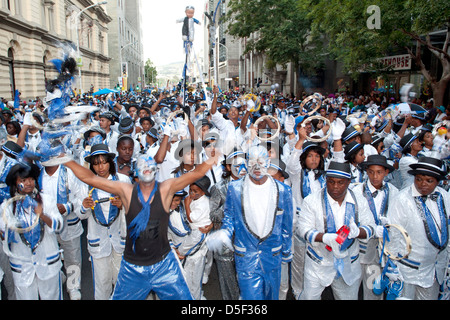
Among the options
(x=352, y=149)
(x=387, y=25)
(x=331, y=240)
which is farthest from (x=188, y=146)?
(x=387, y=25)

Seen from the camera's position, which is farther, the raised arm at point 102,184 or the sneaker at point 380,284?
the sneaker at point 380,284

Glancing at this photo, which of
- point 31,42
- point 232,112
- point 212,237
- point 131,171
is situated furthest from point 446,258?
point 31,42

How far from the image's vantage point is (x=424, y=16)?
8.84 m

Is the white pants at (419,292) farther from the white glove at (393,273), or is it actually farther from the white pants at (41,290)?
the white pants at (41,290)

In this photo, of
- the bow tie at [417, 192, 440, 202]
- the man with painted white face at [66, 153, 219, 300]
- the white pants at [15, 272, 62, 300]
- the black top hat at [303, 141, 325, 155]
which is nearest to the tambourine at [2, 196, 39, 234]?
the white pants at [15, 272, 62, 300]

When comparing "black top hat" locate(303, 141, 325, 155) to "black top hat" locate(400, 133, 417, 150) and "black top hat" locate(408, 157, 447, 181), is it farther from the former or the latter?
"black top hat" locate(400, 133, 417, 150)

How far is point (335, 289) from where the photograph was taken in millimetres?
3830

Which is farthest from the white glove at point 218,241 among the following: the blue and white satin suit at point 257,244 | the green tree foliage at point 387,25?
the green tree foliage at point 387,25

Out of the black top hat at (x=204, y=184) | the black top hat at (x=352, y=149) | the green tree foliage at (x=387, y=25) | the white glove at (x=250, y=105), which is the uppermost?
the green tree foliage at (x=387, y=25)

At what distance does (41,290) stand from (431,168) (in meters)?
4.18

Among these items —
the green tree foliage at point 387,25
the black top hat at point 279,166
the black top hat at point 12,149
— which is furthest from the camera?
the green tree foliage at point 387,25

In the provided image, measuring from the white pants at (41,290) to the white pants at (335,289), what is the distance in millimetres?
2606

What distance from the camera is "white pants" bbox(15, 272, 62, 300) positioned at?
3740 millimetres

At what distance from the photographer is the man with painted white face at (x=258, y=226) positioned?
3.63 meters
